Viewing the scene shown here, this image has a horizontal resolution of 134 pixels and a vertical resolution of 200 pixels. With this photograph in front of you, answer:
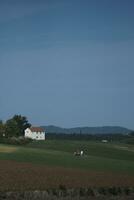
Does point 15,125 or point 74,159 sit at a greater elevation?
point 15,125

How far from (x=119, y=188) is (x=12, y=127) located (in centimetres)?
10865

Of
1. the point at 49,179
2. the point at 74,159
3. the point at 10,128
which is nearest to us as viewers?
the point at 49,179

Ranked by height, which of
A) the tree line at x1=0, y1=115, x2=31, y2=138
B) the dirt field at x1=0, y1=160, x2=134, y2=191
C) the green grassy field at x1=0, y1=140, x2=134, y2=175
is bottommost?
the dirt field at x1=0, y1=160, x2=134, y2=191

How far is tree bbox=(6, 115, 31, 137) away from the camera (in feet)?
471

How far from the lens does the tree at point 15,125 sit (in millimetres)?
143625

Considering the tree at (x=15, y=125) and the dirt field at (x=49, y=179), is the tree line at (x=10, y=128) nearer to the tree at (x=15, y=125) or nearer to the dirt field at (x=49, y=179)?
the tree at (x=15, y=125)

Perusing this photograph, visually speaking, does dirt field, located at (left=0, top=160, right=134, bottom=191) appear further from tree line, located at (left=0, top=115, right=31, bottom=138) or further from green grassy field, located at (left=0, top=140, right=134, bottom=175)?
tree line, located at (left=0, top=115, right=31, bottom=138)

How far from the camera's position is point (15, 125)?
148500mm

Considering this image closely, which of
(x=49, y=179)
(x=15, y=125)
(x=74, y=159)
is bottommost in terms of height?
(x=49, y=179)

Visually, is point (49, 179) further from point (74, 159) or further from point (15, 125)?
point (15, 125)

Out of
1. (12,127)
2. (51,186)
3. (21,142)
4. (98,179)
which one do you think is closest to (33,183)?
(51,186)

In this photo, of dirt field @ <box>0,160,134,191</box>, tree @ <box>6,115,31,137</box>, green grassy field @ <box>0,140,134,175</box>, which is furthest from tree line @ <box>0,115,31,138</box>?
dirt field @ <box>0,160,134,191</box>

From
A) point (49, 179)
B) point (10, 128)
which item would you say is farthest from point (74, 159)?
point (10, 128)

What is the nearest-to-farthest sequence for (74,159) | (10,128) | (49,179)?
(49,179) < (74,159) < (10,128)
